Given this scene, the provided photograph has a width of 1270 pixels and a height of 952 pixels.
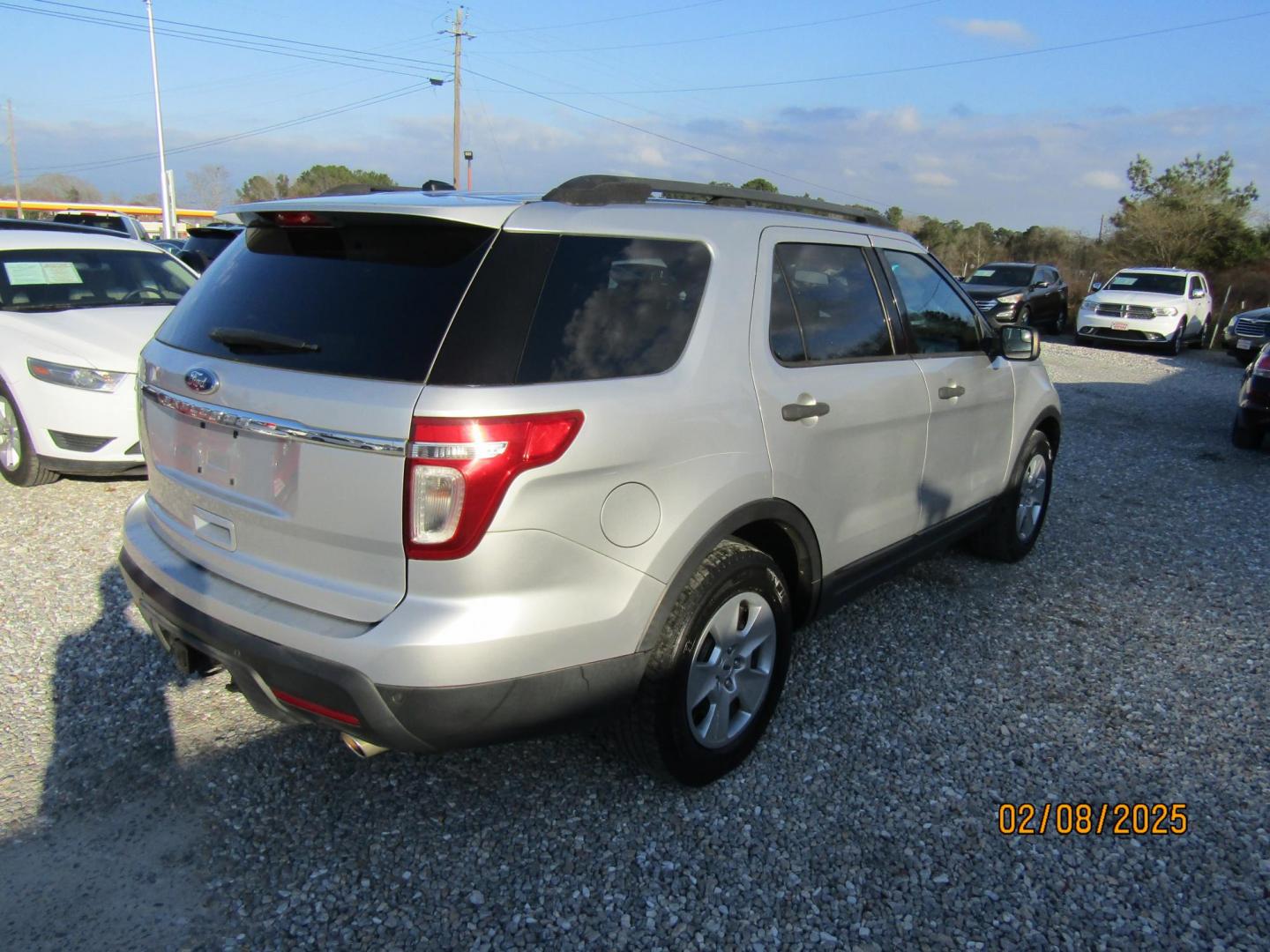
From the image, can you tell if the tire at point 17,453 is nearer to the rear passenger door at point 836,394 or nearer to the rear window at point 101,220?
the rear passenger door at point 836,394

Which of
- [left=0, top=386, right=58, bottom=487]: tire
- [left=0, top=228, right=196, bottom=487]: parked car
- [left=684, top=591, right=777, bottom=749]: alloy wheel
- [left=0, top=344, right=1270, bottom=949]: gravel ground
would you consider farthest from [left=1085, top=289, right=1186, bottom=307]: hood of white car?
[left=0, top=386, right=58, bottom=487]: tire

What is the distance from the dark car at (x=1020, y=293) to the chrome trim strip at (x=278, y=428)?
53.8 feet

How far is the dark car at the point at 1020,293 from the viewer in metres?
17.6

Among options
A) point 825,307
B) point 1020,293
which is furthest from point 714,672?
point 1020,293

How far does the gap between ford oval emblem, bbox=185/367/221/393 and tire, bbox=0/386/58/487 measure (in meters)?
4.00

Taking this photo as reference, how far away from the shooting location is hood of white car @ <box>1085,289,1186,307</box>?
1768 cm

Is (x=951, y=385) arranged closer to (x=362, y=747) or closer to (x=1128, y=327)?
(x=362, y=747)

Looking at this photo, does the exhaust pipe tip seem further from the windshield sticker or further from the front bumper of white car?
the front bumper of white car

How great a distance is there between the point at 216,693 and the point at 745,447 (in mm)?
2270

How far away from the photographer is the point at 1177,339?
17719 mm

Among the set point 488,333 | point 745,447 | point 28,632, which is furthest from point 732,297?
point 28,632

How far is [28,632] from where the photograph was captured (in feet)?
12.8

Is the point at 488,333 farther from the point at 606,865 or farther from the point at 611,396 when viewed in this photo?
the point at 606,865

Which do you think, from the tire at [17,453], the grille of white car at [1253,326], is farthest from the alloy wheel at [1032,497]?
the grille of white car at [1253,326]
